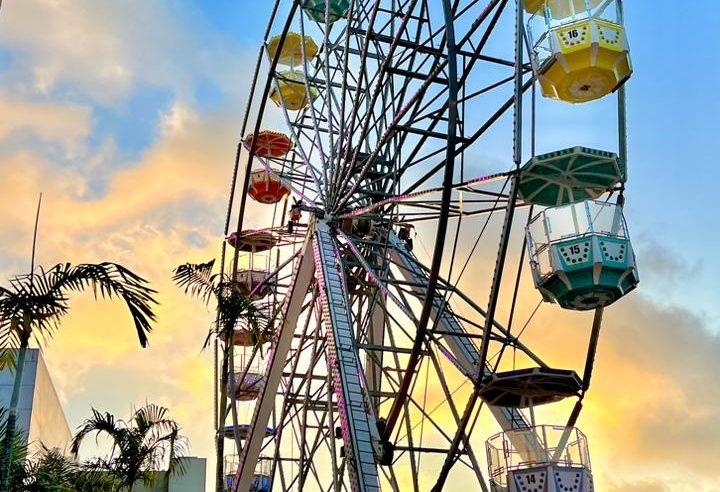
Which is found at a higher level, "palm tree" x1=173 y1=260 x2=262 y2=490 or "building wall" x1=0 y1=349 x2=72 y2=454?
"building wall" x1=0 y1=349 x2=72 y2=454

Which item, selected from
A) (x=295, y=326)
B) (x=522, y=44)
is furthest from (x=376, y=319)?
(x=522, y=44)

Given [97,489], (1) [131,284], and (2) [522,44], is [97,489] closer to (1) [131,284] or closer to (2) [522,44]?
(1) [131,284]

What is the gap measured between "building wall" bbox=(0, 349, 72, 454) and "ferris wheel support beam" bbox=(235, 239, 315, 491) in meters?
9.69

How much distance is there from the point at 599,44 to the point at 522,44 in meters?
1.25

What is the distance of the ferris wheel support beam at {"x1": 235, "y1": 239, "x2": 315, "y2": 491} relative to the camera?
19.6 meters

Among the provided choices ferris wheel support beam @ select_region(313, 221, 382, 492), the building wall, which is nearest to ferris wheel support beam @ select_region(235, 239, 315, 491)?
ferris wheel support beam @ select_region(313, 221, 382, 492)

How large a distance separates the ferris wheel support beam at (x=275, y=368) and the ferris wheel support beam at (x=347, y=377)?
1.17m

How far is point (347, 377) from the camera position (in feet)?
53.3

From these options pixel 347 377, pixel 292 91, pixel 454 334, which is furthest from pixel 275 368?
pixel 292 91

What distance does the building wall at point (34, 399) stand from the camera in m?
29.4

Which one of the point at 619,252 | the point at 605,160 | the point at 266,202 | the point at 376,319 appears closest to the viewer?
the point at 619,252

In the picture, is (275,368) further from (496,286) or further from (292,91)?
(292,91)

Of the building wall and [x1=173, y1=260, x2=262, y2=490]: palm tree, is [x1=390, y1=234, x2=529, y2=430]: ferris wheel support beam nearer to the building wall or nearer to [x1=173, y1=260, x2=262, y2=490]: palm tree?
[x1=173, y1=260, x2=262, y2=490]: palm tree

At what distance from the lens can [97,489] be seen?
16.9 m
